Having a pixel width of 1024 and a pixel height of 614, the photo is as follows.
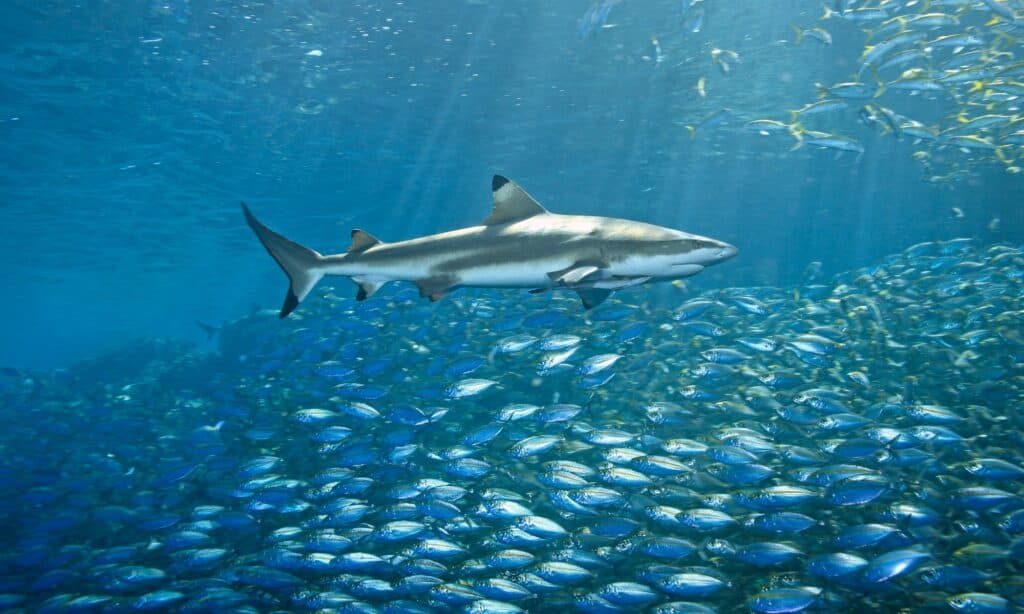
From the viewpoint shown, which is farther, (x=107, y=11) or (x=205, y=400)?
(x=205, y=400)

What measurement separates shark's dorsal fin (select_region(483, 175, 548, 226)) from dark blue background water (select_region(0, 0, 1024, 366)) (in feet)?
26.7

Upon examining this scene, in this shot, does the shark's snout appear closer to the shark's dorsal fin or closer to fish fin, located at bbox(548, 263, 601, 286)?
fish fin, located at bbox(548, 263, 601, 286)

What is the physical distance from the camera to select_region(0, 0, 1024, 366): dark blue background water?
15719 millimetres

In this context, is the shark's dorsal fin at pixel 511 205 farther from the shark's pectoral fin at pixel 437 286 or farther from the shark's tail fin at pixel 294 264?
the shark's tail fin at pixel 294 264

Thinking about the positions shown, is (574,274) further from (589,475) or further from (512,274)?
(589,475)

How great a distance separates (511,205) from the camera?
521 centimetres

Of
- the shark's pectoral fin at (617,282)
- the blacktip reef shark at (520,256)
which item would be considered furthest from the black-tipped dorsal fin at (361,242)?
the shark's pectoral fin at (617,282)

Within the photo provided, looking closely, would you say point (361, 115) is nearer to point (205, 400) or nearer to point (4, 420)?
point (205, 400)

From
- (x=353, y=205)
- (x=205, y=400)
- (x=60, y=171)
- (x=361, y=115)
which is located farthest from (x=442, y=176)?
(x=205, y=400)

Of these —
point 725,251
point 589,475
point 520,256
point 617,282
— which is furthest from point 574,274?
point 589,475

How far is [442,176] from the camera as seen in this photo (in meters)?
32.4

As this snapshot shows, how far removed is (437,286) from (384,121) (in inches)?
781

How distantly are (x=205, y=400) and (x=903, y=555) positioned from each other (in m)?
15.6

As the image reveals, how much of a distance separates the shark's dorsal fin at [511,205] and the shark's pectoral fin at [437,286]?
25.9 inches
